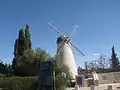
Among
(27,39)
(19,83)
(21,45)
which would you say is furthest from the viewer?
(27,39)

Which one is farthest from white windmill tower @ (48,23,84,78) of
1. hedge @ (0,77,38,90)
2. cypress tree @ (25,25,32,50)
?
hedge @ (0,77,38,90)

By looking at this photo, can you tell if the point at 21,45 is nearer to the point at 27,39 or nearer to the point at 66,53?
the point at 27,39

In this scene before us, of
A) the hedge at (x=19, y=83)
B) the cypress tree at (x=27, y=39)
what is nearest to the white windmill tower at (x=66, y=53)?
the cypress tree at (x=27, y=39)

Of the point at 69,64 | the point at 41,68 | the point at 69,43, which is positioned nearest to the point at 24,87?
the point at 41,68

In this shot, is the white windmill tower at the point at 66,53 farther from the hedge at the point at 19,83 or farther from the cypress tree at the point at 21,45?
the hedge at the point at 19,83

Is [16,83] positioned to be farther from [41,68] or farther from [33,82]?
[41,68]

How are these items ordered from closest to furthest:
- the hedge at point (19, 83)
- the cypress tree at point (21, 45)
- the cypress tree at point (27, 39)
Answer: the hedge at point (19, 83), the cypress tree at point (21, 45), the cypress tree at point (27, 39)

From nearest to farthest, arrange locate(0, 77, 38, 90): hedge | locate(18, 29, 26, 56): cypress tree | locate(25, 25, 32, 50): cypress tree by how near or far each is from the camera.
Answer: locate(0, 77, 38, 90): hedge → locate(18, 29, 26, 56): cypress tree → locate(25, 25, 32, 50): cypress tree

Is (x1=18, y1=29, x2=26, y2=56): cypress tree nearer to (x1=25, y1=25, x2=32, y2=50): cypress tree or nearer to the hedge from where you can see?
(x1=25, y1=25, x2=32, y2=50): cypress tree

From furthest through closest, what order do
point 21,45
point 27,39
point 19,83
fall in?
point 27,39
point 21,45
point 19,83

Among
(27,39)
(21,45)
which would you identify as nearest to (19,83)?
(21,45)

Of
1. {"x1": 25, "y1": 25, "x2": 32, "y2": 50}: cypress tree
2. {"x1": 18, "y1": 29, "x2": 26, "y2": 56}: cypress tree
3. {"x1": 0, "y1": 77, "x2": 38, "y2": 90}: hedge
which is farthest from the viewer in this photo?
{"x1": 25, "y1": 25, "x2": 32, "y2": 50}: cypress tree

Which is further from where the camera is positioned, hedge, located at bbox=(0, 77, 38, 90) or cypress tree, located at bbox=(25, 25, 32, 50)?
cypress tree, located at bbox=(25, 25, 32, 50)

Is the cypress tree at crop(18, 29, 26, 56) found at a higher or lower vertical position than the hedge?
higher
